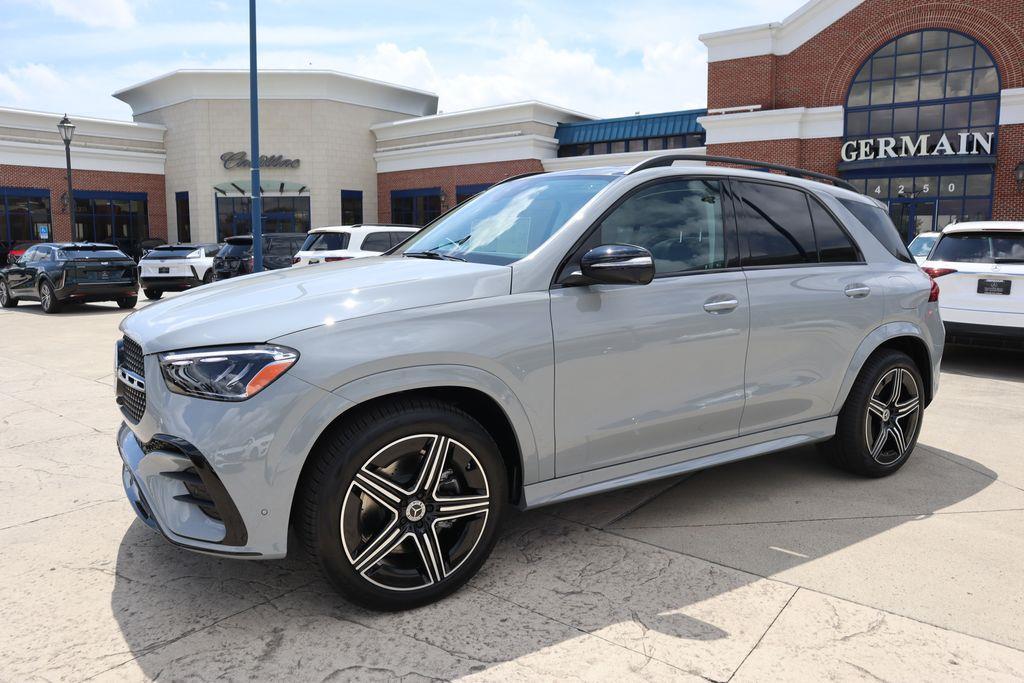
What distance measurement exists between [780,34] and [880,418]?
84.6 ft

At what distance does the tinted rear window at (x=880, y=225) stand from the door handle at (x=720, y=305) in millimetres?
1429

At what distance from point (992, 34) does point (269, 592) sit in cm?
2730

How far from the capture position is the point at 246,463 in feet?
8.83

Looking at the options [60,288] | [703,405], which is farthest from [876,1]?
[703,405]

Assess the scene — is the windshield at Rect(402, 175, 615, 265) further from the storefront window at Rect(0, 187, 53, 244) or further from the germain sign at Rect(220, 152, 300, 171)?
the storefront window at Rect(0, 187, 53, 244)

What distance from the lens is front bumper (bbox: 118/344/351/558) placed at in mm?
2684

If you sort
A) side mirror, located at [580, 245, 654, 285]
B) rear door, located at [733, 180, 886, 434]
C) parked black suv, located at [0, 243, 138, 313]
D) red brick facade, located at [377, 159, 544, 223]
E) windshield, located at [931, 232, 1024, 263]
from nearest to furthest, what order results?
1. side mirror, located at [580, 245, 654, 285]
2. rear door, located at [733, 180, 886, 434]
3. windshield, located at [931, 232, 1024, 263]
4. parked black suv, located at [0, 243, 138, 313]
5. red brick facade, located at [377, 159, 544, 223]

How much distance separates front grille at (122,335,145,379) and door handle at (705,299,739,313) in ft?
8.19

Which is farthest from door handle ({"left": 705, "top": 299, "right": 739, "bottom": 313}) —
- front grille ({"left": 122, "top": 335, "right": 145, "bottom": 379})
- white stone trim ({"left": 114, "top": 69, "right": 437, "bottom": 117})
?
white stone trim ({"left": 114, "top": 69, "right": 437, "bottom": 117})

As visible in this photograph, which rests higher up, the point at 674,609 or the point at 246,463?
the point at 246,463

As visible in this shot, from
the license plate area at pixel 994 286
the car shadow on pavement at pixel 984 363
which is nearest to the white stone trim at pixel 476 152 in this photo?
the car shadow on pavement at pixel 984 363

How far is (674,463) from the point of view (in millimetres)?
3742

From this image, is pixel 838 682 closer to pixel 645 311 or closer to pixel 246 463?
pixel 645 311

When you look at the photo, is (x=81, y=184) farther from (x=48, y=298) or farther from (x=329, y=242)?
(x=329, y=242)
